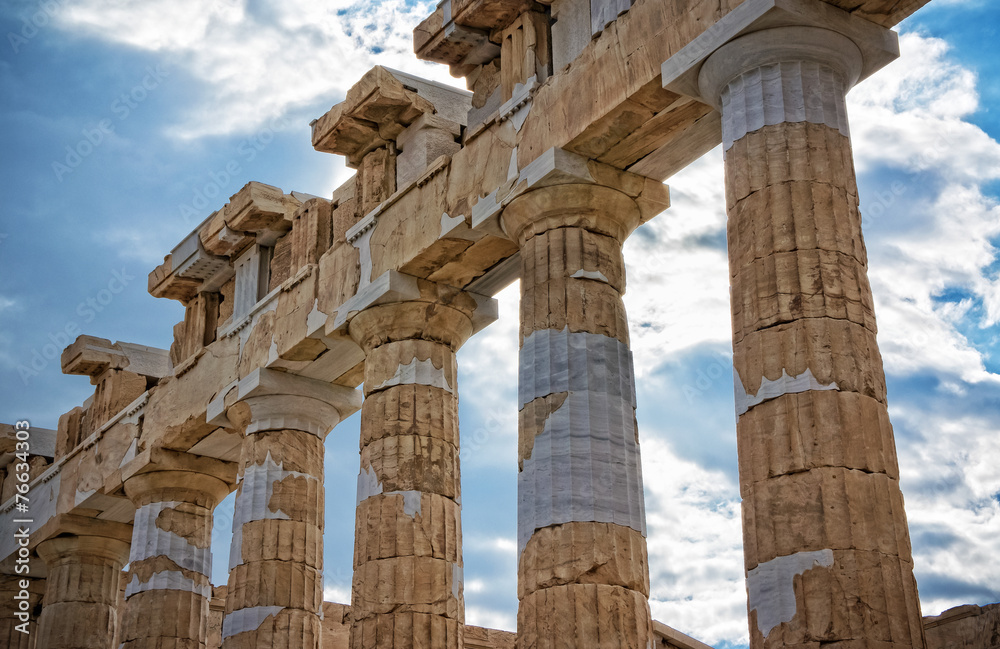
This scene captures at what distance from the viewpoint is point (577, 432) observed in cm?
1358

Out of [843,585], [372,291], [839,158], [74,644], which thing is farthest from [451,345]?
[74,644]

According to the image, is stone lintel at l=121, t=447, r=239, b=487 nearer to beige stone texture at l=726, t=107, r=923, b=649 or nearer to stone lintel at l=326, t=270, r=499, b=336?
stone lintel at l=326, t=270, r=499, b=336

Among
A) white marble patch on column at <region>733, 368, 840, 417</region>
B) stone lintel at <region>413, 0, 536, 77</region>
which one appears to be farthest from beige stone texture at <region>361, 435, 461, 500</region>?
white marble patch on column at <region>733, 368, 840, 417</region>

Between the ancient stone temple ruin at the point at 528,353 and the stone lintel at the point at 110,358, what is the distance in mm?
80

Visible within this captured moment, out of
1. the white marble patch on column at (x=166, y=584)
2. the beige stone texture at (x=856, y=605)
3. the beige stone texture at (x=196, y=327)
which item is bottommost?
the beige stone texture at (x=856, y=605)

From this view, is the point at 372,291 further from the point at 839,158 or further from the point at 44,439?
the point at 44,439

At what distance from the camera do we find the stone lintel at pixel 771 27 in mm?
12000

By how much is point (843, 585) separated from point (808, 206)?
342 cm

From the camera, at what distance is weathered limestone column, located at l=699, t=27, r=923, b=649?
1007cm

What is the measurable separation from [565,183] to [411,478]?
4.31 m

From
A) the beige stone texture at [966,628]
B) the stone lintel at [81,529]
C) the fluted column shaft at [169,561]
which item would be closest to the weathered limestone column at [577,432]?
the beige stone texture at [966,628]

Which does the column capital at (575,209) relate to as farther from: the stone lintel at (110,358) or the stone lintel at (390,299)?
the stone lintel at (110,358)

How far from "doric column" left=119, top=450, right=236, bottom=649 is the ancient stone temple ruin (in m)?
0.04

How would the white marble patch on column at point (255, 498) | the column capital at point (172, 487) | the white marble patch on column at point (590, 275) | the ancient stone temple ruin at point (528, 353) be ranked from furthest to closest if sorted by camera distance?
the column capital at point (172, 487), the white marble patch on column at point (255, 498), the white marble patch on column at point (590, 275), the ancient stone temple ruin at point (528, 353)
